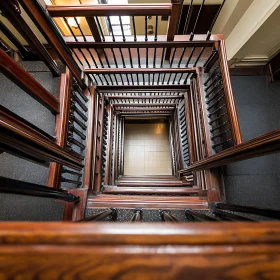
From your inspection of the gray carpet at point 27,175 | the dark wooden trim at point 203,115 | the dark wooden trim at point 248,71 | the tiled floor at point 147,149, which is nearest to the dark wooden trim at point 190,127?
the dark wooden trim at point 203,115

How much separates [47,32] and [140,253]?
5.25ft

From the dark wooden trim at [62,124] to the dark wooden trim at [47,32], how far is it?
4.7 inches

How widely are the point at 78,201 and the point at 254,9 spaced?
10.3 ft

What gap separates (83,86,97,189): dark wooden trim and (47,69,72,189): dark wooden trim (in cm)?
43

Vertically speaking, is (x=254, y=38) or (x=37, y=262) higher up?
(x=254, y=38)

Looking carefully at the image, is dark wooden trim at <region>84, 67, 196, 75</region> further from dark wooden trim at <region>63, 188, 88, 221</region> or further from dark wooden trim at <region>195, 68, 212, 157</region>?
dark wooden trim at <region>63, 188, 88, 221</region>

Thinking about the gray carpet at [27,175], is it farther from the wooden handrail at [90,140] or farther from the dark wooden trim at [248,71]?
the dark wooden trim at [248,71]

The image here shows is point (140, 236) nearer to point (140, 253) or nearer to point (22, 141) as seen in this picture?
point (140, 253)

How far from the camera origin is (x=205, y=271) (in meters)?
0.27

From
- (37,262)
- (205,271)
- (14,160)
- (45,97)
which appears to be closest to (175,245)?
(205,271)

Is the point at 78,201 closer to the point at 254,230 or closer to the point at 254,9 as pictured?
the point at 254,230

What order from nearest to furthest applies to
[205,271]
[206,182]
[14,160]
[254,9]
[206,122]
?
[205,271] → [14,160] → [206,182] → [206,122] → [254,9]

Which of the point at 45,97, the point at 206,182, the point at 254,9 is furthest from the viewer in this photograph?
the point at 254,9

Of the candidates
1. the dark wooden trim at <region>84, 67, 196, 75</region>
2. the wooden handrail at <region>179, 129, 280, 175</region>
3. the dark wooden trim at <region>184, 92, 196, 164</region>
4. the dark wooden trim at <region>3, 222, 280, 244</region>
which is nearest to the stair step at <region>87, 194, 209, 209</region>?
the wooden handrail at <region>179, 129, 280, 175</region>
